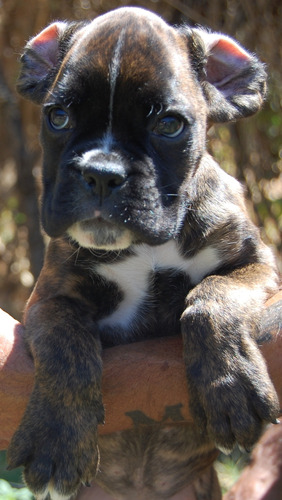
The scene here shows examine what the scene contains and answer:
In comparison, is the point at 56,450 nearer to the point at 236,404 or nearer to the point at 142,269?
the point at 236,404

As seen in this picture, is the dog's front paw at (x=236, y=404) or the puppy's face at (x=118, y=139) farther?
the puppy's face at (x=118, y=139)

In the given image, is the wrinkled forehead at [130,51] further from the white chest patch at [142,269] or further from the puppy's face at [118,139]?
the white chest patch at [142,269]

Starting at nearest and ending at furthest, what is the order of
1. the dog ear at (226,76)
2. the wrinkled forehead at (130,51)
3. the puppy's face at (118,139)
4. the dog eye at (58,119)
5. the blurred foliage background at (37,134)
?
1. the puppy's face at (118,139)
2. the wrinkled forehead at (130,51)
3. the dog eye at (58,119)
4. the dog ear at (226,76)
5. the blurred foliage background at (37,134)

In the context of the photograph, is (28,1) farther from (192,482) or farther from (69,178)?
(192,482)

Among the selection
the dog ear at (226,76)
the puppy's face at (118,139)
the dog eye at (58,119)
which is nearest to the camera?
the puppy's face at (118,139)

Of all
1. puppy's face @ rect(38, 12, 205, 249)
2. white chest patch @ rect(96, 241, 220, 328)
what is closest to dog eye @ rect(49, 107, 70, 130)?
puppy's face @ rect(38, 12, 205, 249)

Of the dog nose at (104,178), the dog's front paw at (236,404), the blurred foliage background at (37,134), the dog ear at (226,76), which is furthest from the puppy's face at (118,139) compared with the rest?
the blurred foliage background at (37,134)

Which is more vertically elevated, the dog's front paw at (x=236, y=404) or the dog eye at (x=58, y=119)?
the dog eye at (x=58, y=119)
